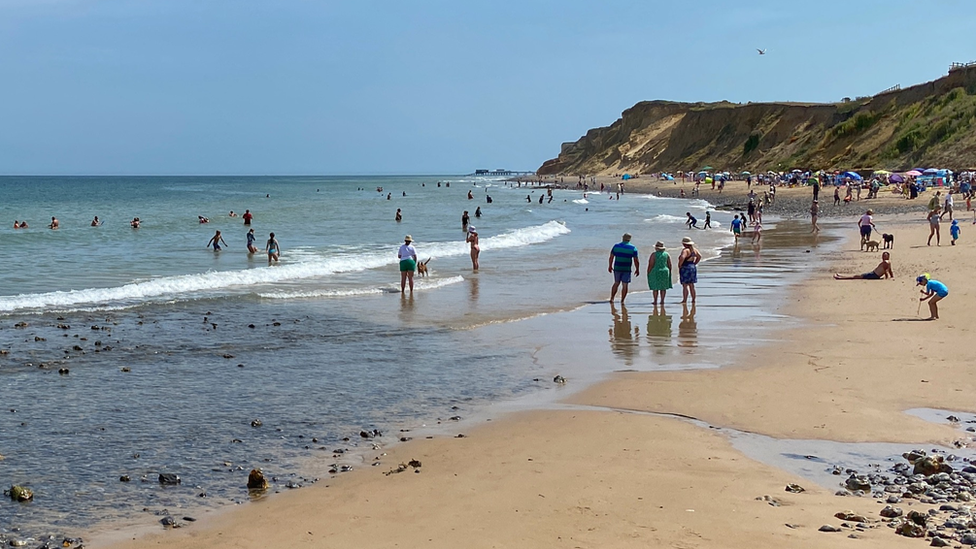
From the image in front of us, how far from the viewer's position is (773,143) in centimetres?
9362

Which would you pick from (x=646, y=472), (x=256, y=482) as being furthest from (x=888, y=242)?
(x=256, y=482)

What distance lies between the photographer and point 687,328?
1324 cm

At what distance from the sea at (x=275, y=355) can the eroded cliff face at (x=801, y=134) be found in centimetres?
4318

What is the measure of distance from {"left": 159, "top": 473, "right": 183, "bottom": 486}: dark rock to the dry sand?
2.76ft

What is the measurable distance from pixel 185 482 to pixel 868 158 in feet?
225

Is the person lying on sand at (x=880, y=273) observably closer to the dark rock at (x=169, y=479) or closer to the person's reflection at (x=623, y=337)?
the person's reflection at (x=623, y=337)

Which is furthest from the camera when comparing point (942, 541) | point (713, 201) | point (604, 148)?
point (604, 148)

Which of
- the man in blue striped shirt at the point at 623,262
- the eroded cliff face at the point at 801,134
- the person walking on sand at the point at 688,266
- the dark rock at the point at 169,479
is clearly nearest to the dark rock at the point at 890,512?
the dark rock at the point at 169,479

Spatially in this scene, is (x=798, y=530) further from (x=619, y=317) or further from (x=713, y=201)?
(x=713, y=201)

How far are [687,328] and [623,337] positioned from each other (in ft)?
3.99

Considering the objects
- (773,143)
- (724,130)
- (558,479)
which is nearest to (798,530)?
(558,479)

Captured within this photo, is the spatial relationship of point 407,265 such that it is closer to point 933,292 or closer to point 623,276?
point 623,276

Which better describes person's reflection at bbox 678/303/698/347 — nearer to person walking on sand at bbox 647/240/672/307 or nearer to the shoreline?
person walking on sand at bbox 647/240/672/307

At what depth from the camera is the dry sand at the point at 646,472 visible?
536 cm
